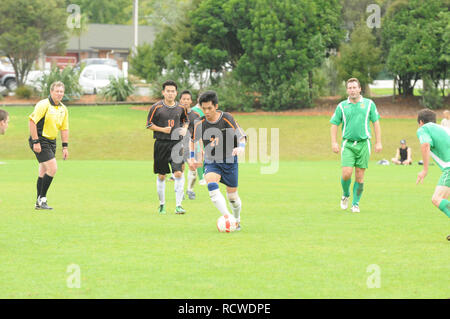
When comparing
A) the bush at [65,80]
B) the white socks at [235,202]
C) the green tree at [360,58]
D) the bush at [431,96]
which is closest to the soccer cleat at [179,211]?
the white socks at [235,202]

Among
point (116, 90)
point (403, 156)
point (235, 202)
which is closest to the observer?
point (235, 202)

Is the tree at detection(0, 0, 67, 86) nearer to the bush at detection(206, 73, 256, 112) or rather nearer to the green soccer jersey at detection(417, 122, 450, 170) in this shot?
the bush at detection(206, 73, 256, 112)

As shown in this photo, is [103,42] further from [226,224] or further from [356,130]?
[226,224]

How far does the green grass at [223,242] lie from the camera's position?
6.95 metres

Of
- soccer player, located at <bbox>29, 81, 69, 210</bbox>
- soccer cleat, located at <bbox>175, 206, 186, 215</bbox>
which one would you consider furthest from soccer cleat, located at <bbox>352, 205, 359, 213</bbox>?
soccer player, located at <bbox>29, 81, 69, 210</bbox>

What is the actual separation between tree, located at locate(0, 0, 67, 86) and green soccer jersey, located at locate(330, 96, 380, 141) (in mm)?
37735

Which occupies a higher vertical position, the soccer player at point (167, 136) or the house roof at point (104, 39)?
the house roof at point (104, 39)

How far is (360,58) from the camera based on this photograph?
4419 cm

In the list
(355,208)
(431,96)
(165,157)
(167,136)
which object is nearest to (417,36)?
(431,96)

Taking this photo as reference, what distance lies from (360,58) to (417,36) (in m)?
3.58

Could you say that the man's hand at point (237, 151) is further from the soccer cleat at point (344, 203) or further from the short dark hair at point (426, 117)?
the soccer cleat at point (344, 203)

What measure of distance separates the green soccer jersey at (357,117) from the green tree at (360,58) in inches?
1227
